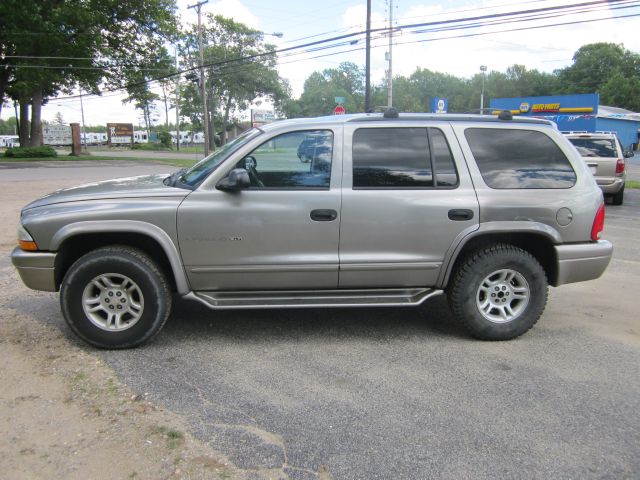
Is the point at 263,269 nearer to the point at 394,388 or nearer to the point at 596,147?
the point at 394,388

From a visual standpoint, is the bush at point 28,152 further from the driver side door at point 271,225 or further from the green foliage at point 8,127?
the green foliage at point 8,127

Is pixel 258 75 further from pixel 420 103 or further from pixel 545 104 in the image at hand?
pixel 420 103

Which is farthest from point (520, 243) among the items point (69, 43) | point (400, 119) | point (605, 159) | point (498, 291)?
point (69, 43)

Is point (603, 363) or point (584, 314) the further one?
Result: point (584, 314)

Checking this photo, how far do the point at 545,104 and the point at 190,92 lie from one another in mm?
44970

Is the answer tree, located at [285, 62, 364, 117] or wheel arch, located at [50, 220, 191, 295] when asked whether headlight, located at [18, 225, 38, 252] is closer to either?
wheel arch, located at [50, 220, 191, 295]

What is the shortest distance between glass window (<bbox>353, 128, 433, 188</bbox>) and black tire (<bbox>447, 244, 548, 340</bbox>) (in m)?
0.81

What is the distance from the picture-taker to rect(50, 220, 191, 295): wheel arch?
3877 millimetres

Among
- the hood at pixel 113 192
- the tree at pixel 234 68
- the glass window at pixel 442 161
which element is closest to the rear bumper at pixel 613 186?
the glass window at pixel 442 161

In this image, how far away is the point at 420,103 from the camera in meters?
122

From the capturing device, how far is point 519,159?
14.3 feet

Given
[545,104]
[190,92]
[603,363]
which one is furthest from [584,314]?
[190,92]

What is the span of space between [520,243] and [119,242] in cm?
337

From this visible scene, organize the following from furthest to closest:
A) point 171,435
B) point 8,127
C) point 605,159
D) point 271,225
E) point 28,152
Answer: point 8,127
point 28,152
point 605,159
point 271,225
point 171,435
